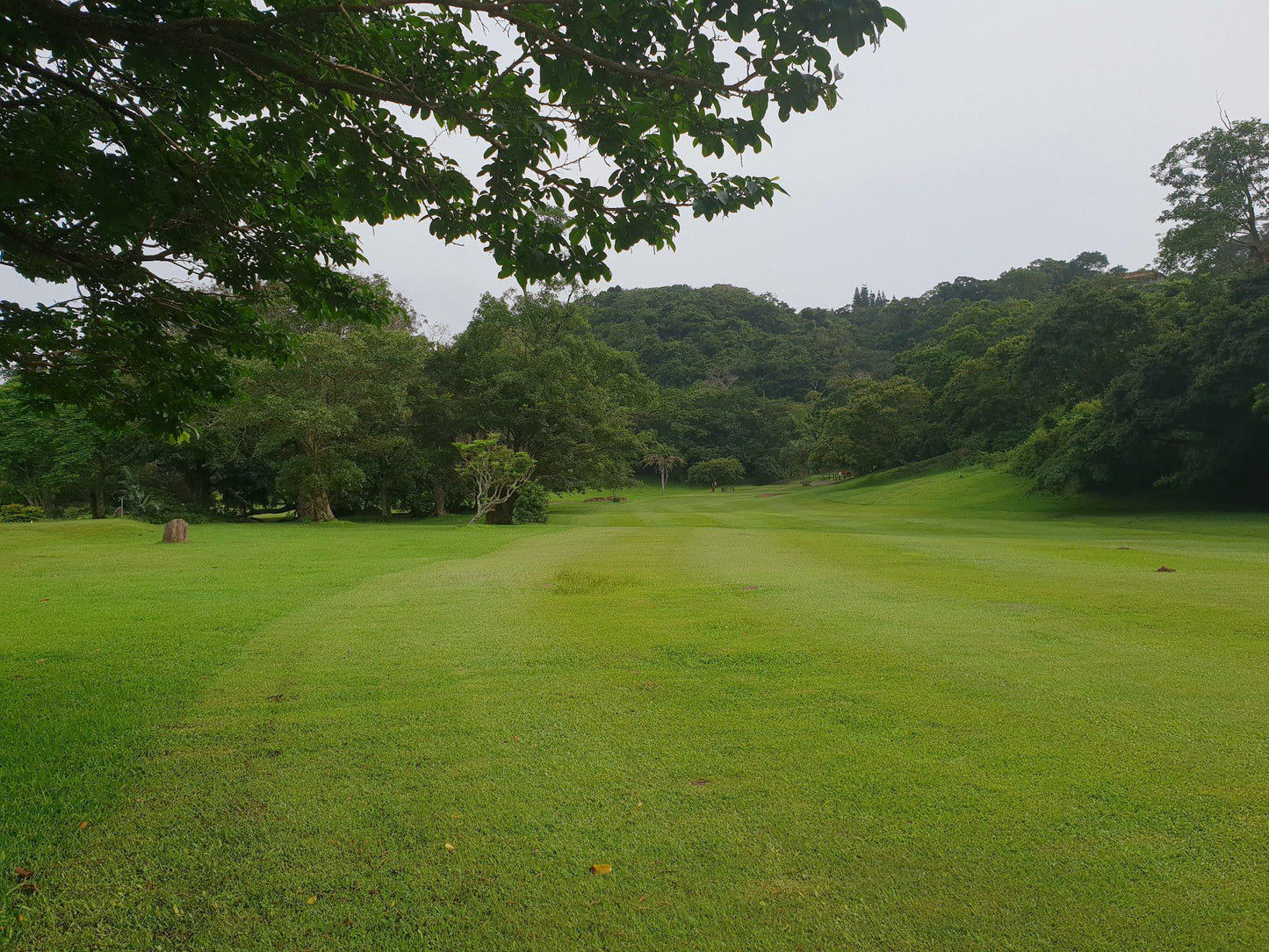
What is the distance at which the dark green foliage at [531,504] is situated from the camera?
34750 mm

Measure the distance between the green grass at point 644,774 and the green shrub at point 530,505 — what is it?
85.4 ft

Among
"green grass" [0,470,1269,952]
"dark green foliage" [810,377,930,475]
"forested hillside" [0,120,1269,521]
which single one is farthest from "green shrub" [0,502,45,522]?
"dark green foliage" [810,377,930,475]

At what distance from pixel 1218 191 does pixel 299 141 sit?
43.8 metres

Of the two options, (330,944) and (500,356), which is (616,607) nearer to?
(330,944)

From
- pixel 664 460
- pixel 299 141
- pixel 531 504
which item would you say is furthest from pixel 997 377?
pixel 299 141

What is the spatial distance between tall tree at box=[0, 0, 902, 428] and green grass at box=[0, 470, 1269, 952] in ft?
9.49

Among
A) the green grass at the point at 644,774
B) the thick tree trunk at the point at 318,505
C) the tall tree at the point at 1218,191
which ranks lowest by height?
the green grass at the point at 644,774

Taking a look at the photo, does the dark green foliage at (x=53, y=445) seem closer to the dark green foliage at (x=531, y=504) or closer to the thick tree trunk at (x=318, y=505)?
the thick tree trunk at (x=318, y=505)

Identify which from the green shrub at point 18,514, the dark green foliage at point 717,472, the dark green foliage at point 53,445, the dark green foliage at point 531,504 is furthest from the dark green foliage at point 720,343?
the green shrub at point 18,514

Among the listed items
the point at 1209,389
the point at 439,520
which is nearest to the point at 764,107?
the point at 1209,389

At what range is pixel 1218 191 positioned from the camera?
112ft

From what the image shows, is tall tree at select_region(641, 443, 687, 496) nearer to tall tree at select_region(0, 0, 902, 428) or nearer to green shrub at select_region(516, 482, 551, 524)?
green shrub at select_region(516, 482, 551, 524)

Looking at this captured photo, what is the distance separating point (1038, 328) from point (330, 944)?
1831 inches

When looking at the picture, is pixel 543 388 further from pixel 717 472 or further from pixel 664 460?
pixel 717 472
